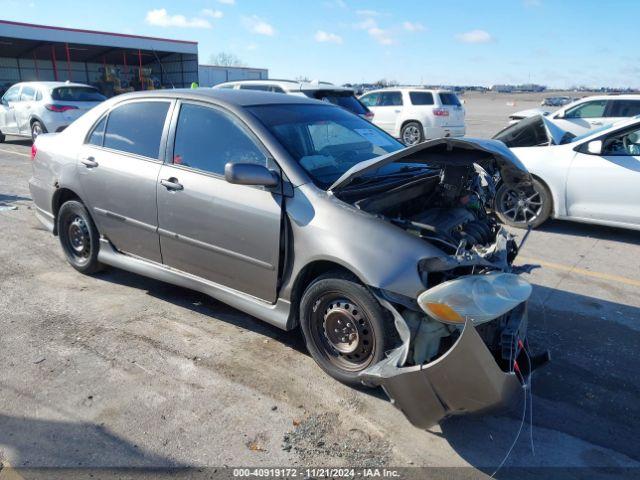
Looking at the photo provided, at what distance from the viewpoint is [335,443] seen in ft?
9.28

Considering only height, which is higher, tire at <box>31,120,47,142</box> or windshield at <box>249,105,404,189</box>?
windshield at <box>249,105,404,189</box>

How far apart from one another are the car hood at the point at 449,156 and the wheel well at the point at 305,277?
0.48 m

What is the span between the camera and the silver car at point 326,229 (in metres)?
2.75

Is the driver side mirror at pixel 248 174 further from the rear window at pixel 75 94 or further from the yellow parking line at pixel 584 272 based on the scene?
the rear window at pixel 75 94

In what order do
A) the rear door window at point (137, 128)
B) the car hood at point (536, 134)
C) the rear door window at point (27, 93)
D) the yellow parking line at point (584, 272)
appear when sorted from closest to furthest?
the rear door window at point (137, 128) < the yellow parking line at point (584, 272) < the car hood at point (536, 134) < the rear door window at point (27, 93)

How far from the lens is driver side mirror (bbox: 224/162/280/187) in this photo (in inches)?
131

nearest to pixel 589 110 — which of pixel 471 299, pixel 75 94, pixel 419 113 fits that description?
pixel 419 113

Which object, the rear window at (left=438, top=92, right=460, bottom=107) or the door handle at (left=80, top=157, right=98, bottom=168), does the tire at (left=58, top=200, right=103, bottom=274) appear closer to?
the door handle at (left=80, top=157, right=98, bottom=168)


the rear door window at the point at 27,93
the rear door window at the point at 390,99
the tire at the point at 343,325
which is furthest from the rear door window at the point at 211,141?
the rear door window at the point at 390,99

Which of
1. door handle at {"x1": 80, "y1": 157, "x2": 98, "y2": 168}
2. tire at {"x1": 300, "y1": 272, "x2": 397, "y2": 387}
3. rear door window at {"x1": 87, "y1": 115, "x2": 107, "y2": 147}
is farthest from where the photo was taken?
rear door window at {"x1": 87, "y1": 115, "x2": 107, "y2": 147}

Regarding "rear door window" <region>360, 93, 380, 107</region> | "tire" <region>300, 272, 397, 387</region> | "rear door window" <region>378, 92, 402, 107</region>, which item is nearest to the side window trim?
"tire" <region>300, 272, 397, 387</region>

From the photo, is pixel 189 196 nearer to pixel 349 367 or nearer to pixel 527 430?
pixel 349 367

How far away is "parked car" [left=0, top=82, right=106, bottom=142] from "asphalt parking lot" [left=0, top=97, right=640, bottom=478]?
10.4 meters

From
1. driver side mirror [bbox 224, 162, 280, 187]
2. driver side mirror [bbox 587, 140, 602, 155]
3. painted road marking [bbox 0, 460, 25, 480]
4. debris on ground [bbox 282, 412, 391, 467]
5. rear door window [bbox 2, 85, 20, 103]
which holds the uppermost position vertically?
driver side mirror [bbox 224, 162, 280, 187]
